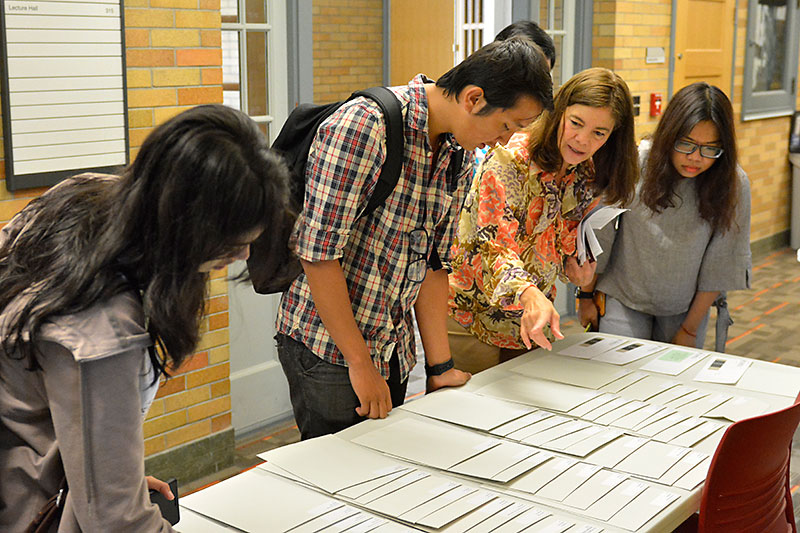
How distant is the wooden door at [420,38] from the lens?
665 cm

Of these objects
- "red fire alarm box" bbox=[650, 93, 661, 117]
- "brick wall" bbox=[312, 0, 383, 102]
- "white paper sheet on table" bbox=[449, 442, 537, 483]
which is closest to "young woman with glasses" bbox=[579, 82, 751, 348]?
"white paper sheet on table" bbox=[449, 442, 537, 483]

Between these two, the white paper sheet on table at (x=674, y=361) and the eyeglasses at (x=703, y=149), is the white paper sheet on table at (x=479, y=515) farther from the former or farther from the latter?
the eyeglasses at (x=703, y=149)

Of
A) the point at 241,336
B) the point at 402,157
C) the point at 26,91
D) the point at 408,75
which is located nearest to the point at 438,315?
the point at 402,157

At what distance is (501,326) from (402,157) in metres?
0.81

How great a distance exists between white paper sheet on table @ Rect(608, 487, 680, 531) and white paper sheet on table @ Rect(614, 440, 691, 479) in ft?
0.27

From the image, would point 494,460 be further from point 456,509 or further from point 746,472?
point 746,472

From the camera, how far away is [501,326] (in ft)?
8.09

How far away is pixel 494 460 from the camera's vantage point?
1741 mm

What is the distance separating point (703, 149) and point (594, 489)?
1362mm

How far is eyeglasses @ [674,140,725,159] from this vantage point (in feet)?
8.53

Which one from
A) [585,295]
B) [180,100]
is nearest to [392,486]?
[585,295]

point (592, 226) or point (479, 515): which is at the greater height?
point (592, 226)

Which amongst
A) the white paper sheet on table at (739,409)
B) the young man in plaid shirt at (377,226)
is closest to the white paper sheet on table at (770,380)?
the white paper sheet on table at (739,409)

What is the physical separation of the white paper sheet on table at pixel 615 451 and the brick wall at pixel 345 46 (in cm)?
672
